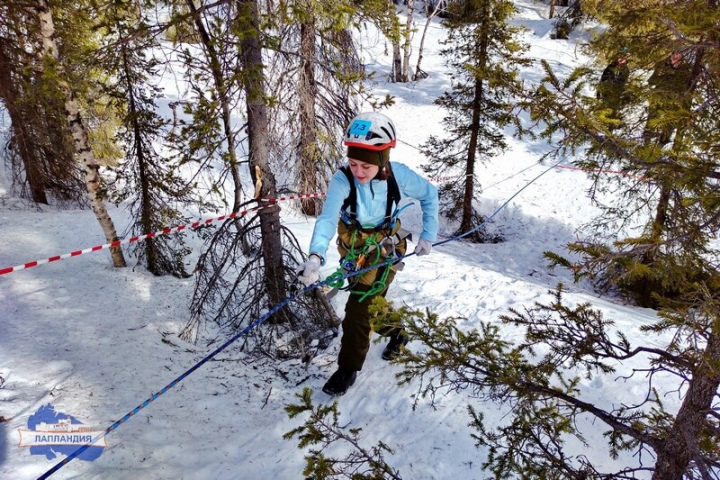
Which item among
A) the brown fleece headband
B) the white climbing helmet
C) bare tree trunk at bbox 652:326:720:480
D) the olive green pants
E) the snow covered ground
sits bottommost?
the snow covered ground

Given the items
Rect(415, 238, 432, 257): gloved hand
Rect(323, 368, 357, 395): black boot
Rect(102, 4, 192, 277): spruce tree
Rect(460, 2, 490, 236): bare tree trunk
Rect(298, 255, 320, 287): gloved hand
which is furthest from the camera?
Rect(460, 2, 490, 236): bare tree trunk

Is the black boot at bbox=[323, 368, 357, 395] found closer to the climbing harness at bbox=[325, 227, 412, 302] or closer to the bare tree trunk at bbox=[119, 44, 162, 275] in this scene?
the climbing harness at bbox=[325, 227, 412, 302]

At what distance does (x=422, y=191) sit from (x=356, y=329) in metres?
1.62

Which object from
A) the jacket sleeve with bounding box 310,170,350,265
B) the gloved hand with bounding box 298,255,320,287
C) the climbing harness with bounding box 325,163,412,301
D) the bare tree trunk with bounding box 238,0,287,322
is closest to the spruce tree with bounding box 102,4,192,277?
the bare tree trunk with bounding box 238,0,287,322

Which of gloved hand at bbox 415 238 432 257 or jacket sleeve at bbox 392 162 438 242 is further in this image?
gloved hand at bbox 415 238 432 257

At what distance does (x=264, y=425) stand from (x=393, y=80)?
2362 centimetres

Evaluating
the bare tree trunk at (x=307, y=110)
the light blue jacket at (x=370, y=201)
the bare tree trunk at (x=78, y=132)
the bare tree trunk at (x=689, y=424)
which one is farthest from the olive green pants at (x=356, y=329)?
the bare tree trunk at (x=78, y=132)

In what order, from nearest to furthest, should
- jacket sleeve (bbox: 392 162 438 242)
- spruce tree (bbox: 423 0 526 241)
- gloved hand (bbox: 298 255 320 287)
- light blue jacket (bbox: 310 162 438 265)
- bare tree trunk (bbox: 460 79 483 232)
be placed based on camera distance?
gloved hand (bbox: 298 255 320 287) → light blue jacket (bbox: 310 162 438 265) → jacket sleeve (bbox: 392 162 438 242) → spruce tree (bbox: 423 0 526 241) → bare tree trunk (bbox: 460 79 483 232)

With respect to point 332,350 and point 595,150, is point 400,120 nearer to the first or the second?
point 332,350

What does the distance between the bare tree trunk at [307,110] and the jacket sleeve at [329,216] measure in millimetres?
1815

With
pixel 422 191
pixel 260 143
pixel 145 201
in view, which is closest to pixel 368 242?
pixel 422 191

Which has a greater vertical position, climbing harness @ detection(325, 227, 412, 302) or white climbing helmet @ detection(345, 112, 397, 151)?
white climbing helmet @ detection(345, 112, 397, 151)

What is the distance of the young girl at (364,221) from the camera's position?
12.1 ft

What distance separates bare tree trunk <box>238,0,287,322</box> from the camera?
428 cm
